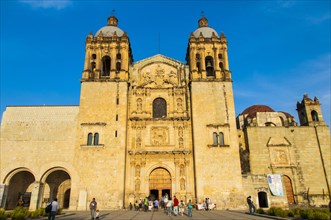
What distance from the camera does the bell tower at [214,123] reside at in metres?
22.5

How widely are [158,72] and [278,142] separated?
14776mm

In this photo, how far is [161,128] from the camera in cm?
2498

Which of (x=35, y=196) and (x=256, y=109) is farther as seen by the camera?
(x=256, y=109)

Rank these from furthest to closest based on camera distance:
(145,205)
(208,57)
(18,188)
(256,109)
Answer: (256,109)
(208,57)
(18,188)
(145,205)

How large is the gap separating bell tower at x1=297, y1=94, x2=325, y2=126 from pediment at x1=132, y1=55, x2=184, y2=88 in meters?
15.8

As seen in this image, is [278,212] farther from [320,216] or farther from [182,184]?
[182,184]

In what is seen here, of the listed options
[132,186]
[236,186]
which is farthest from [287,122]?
[132,186]

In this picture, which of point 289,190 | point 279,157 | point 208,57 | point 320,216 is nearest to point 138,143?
point 208,57

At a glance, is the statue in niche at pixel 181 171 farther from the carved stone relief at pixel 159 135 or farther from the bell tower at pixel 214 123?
the carved stone relief at pixel 159 135

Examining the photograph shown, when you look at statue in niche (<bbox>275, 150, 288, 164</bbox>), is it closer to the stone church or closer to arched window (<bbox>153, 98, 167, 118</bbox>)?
the stone church

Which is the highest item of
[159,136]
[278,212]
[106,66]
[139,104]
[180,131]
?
[106,66]

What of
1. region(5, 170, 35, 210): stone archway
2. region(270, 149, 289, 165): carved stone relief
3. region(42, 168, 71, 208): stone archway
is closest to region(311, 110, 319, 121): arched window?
region(270, 149, 289, 165): carved stone relief

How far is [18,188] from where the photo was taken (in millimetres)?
24344

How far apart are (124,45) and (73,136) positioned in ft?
35.4
